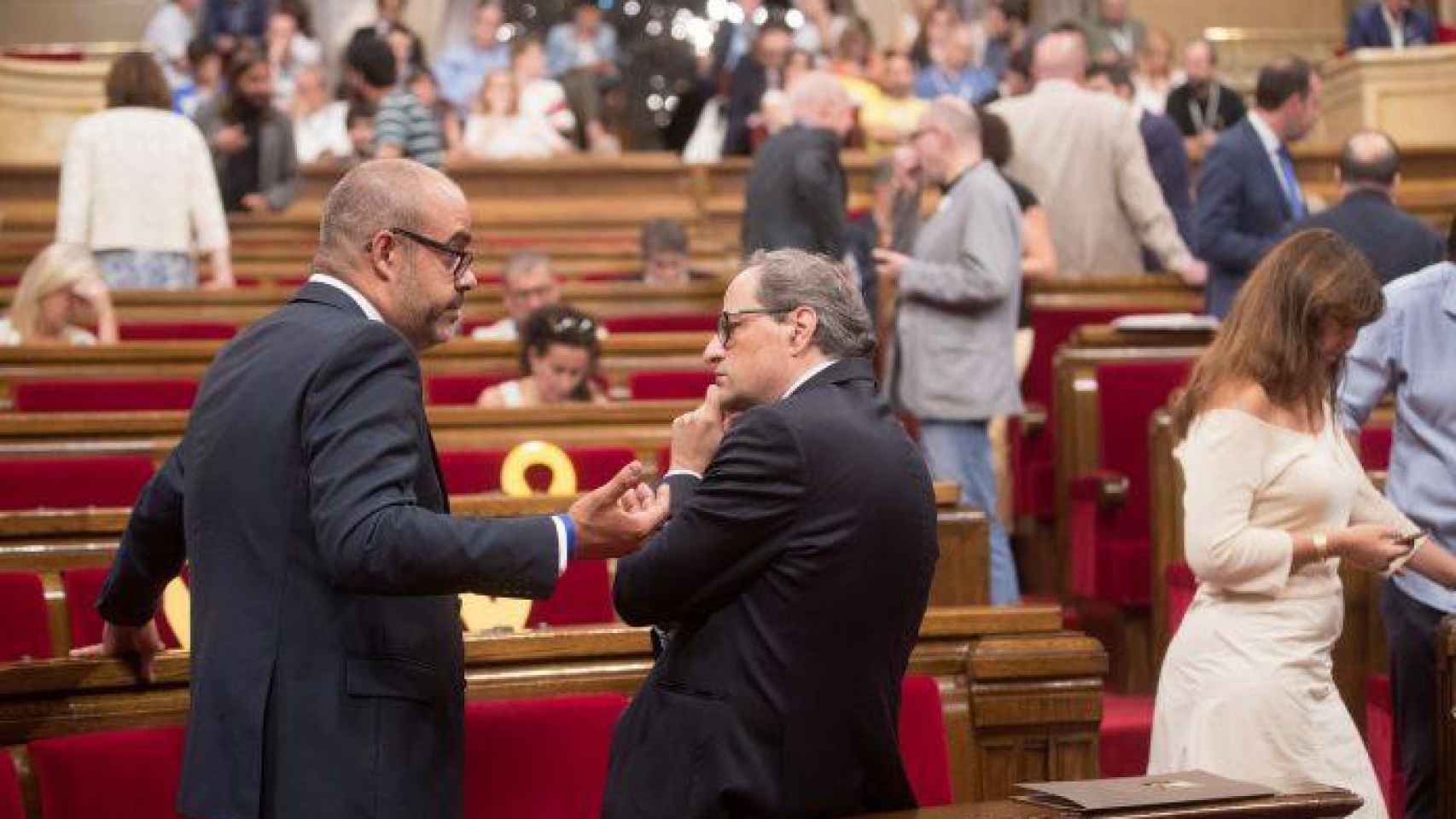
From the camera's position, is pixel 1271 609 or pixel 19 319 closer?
pixel 1271 609

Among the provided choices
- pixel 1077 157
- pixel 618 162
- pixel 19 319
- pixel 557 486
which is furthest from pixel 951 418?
pixel 618 162

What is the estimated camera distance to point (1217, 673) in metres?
3.86

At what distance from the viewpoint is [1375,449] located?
5.57m

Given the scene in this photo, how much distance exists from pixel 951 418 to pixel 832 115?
1609 mm

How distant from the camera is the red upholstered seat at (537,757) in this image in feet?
11.1

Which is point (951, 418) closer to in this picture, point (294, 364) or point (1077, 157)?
point (1077, 157)

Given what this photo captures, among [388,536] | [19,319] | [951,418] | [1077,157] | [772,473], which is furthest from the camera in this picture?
[1077,157]

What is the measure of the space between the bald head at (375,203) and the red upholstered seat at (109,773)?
2.51 ft

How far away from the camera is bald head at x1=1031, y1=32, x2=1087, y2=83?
822 cm

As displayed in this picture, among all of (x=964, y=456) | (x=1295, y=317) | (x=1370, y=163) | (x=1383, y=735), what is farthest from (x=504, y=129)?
(x=1295, y=317)

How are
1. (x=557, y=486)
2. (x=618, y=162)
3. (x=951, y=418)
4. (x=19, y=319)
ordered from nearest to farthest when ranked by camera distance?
1. (x=557, y=486)
2. (x=951, y=418)
3. (x=19, y=319)
4. (x=618, y=162)

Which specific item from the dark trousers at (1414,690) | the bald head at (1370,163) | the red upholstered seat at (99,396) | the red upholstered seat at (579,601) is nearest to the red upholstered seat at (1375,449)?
the bald head at (1370,163)

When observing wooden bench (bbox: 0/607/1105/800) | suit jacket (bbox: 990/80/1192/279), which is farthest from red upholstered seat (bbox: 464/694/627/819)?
suit jacket (bbox: 990/80/1192/279)

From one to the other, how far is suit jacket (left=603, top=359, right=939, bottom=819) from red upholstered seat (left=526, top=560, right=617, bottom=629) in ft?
5.24
